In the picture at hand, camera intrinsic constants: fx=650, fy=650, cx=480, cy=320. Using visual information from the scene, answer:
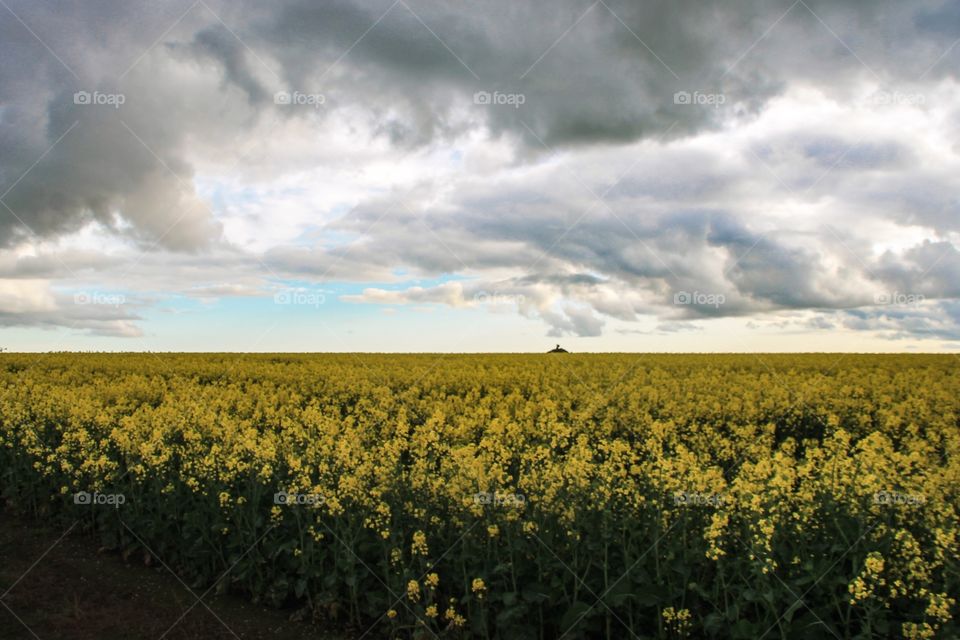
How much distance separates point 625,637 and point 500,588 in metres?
1.13

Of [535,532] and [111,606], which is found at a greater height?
[535,532]

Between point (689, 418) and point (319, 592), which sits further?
point (689, 418)

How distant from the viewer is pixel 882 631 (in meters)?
4.75

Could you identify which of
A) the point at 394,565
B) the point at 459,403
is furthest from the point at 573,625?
the point at 459,403

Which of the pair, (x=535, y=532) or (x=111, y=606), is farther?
(x=111, y=606)

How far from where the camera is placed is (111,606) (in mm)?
7289

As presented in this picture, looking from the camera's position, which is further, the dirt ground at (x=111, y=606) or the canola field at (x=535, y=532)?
the dirt ground at (x=111, y=606)

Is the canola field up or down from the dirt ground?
up

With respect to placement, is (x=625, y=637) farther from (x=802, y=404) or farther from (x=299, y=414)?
(x=802, y=404)

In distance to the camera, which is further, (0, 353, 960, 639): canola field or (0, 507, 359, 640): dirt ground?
(0, 507, 359, 640): dirt ground

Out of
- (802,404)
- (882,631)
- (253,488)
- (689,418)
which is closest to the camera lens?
(882,631)

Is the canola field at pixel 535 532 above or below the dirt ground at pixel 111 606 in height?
above

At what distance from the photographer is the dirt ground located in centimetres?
663

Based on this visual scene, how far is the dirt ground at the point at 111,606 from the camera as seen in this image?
21.8ft
